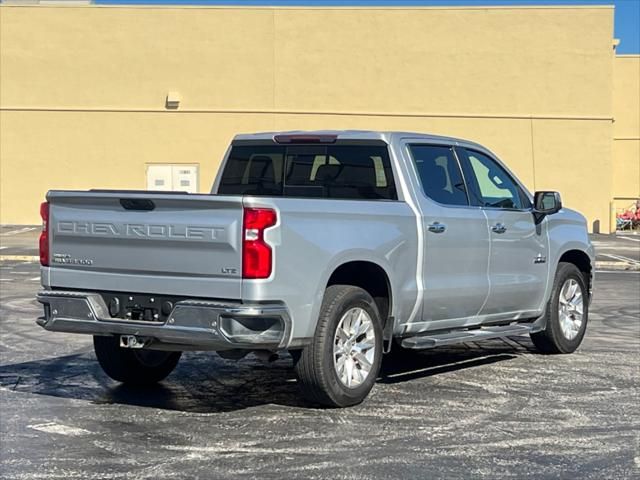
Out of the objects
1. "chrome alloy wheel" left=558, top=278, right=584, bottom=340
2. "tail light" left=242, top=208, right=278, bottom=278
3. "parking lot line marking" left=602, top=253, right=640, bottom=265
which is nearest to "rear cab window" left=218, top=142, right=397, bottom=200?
"tail light" left=242, top=208, right=278, bottom=278

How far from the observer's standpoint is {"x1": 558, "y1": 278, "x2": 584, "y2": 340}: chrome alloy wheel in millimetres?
10130

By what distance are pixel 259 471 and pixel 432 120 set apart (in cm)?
3161

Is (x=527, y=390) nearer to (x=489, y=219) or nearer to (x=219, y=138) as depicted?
(x=489, y=219)

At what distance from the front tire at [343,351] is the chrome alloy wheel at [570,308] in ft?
10.2

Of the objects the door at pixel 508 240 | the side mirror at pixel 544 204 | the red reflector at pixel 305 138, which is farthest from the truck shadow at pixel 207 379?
the red reflector at pixel 305 138

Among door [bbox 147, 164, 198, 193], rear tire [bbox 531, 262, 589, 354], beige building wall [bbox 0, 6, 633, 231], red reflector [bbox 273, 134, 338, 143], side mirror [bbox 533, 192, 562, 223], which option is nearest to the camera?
red reflector [bbox 273, 134, 338, 143]

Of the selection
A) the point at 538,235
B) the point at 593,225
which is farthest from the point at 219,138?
the point at 538,235

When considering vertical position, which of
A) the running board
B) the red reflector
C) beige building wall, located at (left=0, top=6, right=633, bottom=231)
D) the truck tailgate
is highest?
beige building wall, located at (left=0, top=6, right=633, bottom=231)

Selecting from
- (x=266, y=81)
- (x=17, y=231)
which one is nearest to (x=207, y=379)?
(x=17, y=231)

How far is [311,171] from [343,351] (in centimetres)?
184

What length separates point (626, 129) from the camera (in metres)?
42.6

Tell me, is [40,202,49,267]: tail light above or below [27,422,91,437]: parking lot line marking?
above

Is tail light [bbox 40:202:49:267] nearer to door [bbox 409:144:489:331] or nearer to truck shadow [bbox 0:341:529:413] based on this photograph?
truck shadow [bbox 0:341:529:413]

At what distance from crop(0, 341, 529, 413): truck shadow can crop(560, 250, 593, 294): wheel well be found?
41.8 inches
